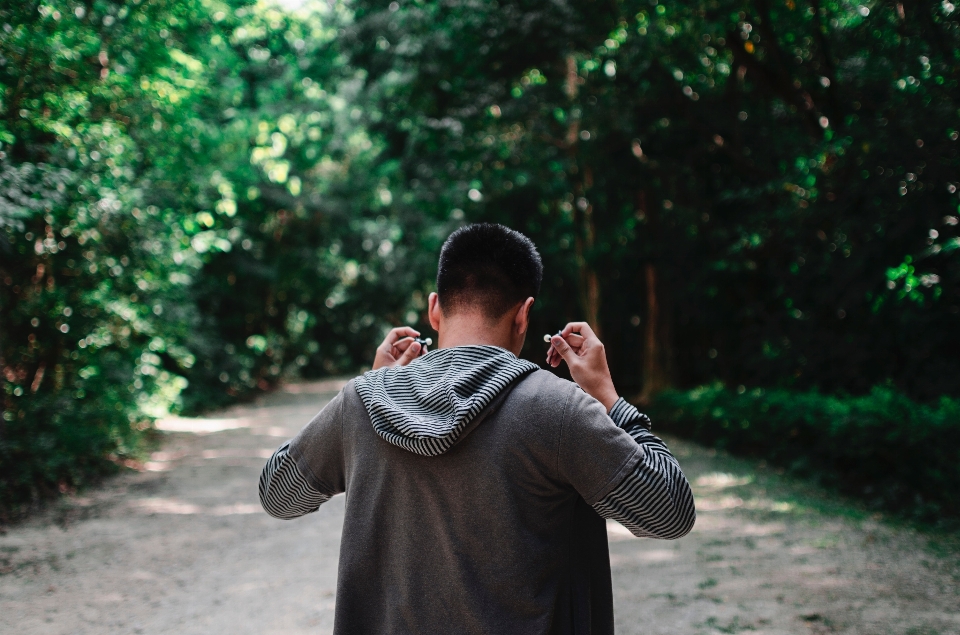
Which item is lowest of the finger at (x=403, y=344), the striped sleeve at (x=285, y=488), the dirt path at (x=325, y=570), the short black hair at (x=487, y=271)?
the dirt path at (x=325, y=570)

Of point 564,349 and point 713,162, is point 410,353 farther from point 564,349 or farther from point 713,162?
point 713,162

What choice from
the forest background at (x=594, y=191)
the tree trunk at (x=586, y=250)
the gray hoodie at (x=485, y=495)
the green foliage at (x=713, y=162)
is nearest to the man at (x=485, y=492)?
the gray hoodie at (x=485, y=495)

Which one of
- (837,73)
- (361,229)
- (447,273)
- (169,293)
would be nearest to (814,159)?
(837,73)

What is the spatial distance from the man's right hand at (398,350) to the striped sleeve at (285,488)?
0.36 metres

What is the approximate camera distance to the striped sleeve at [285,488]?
1.83 m

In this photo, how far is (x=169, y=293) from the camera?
12117 mm

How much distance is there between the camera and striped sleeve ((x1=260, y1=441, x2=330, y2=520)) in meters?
1.83

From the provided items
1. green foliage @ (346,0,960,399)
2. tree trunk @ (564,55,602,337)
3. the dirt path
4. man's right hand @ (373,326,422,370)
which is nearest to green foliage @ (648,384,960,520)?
the dirt path

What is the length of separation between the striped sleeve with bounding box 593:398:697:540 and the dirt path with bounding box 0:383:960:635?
3.18 m

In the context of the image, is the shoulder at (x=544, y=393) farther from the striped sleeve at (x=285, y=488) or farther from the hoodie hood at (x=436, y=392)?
the striped sleeve at (x=285, y=488)

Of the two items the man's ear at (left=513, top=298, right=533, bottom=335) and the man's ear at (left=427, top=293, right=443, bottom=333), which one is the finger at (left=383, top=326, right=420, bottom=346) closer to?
the man's ear at (left=427, top=293, right=443, bottom=333)

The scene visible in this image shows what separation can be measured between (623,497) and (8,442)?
779cm

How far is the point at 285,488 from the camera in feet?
6.10

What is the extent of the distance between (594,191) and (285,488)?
41.6 ft
